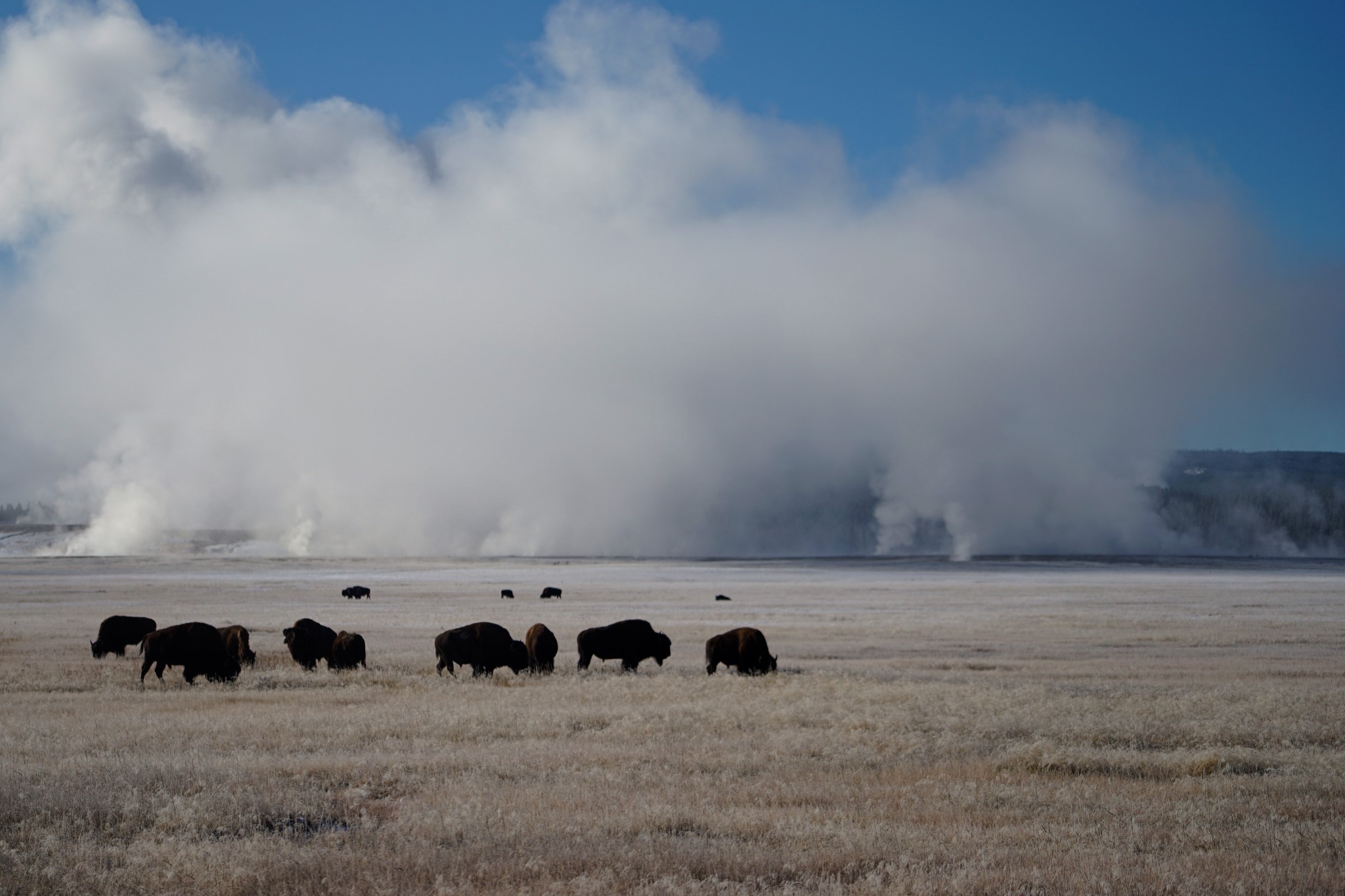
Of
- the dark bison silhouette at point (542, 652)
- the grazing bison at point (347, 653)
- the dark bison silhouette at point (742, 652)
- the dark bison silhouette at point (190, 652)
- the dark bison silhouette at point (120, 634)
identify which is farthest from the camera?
the dark bison silhouette at point (120, 634)

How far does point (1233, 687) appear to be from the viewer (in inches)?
819

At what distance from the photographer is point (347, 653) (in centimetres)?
2523

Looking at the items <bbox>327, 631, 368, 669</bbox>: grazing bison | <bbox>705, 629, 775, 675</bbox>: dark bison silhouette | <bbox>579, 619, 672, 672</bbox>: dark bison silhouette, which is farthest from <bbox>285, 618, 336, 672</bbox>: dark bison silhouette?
<bbox>705, 629, 775, 675</bbox>: dark bison silhouette

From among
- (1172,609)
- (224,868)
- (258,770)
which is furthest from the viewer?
(1172,609)

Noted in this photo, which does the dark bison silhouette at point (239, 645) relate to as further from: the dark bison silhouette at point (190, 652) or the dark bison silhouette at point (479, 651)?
the dark bison silhouette at point (479, 651)

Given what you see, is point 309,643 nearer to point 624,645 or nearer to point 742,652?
point 624,645

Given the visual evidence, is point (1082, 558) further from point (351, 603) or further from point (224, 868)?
point (224, 868)

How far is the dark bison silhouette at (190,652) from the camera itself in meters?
22.5

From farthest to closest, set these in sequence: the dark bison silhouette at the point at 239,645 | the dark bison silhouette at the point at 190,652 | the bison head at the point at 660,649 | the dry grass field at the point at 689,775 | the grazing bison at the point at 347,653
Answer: the bison head at the point at 660,649 → the dark bison silhouette at the point at 239,645 → the grazing bison at the point at 347,653 → the dark bison silhouette at the point at 190,652 → the dry grass field at the point at 689,775

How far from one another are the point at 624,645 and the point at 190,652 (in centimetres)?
1021

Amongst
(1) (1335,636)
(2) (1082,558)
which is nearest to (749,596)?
(1) (1335,636)

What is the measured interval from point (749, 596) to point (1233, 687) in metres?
49.2

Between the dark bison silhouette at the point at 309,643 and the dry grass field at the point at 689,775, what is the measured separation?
719 millimetres

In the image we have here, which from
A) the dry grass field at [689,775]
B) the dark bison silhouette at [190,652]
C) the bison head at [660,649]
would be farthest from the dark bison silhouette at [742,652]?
the dark bison silhouette at [190,652]
